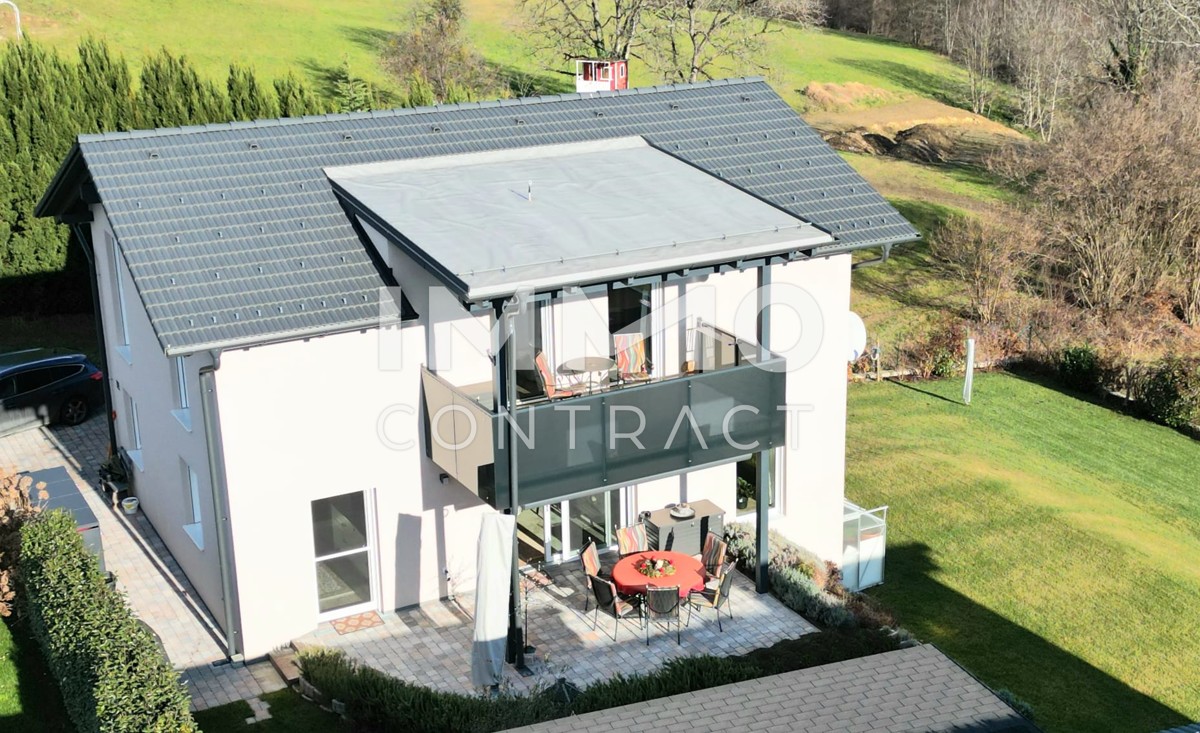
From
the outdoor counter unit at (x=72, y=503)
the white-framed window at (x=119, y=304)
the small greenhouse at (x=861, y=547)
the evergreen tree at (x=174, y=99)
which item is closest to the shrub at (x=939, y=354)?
the small greenhouse at (x=861, y=547)

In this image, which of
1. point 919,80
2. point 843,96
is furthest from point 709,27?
point 919,80

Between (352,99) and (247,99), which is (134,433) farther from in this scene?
(352,99)

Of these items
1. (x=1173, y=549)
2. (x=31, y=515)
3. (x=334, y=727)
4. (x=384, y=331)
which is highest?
(x=384, y=331)

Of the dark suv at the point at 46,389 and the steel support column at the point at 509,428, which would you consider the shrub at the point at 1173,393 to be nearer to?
the steel support column at the point at 509,428

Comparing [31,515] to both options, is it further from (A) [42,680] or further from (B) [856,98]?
(B) [856,98]

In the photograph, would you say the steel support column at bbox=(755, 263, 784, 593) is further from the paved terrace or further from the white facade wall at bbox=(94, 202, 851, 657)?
the white facade wall at bbox=(94, 202, 851, 657)

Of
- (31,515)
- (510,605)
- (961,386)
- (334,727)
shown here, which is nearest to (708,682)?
(510,605)

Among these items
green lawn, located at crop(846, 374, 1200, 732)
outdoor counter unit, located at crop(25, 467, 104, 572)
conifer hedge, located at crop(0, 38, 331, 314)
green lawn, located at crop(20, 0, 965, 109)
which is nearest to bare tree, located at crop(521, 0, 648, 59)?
green lawn, located at crop(20, 0, 965, 109)
